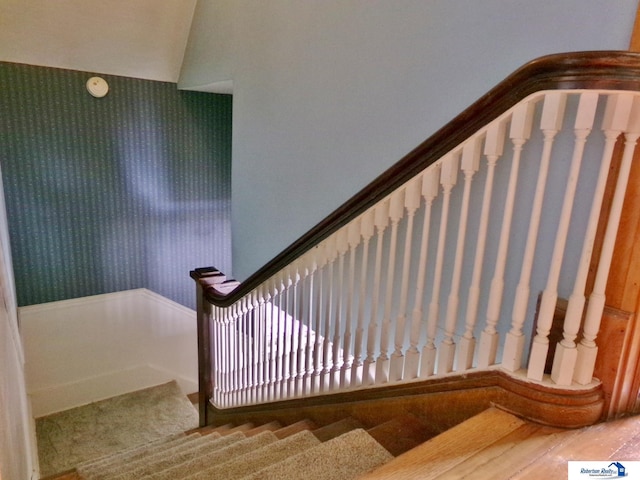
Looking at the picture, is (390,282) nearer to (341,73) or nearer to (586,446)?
(586,446)

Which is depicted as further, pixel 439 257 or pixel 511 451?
pixel 439 257

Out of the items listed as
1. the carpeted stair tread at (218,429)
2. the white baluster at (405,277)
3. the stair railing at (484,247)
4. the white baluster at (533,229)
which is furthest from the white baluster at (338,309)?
the carpeted stair tread at (218,429)

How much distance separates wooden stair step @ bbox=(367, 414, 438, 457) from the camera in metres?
1.21

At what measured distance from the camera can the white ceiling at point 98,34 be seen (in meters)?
2.83

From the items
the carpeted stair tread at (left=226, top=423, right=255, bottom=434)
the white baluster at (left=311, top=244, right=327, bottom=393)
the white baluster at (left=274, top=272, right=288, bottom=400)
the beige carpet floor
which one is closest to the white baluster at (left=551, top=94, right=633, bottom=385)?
the white baluster at (left=311, top=244, right=327, bottom=393)

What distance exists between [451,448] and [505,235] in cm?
53

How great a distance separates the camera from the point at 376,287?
1453mm

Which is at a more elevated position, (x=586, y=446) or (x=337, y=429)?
(x=586, y=446)

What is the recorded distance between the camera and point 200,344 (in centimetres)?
271

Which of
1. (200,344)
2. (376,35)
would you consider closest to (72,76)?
(200,344)

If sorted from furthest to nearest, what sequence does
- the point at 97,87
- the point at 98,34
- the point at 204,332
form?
the point at 97,87, the point at 98,34, the point at 204,332

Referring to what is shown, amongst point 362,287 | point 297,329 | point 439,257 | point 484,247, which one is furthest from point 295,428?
point 484,247

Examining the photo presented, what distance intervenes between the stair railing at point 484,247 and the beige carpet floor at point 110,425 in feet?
6.49

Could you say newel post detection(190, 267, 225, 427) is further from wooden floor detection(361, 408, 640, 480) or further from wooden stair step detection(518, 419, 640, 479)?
wooden stair step detection(518, 419, 640, 479)
